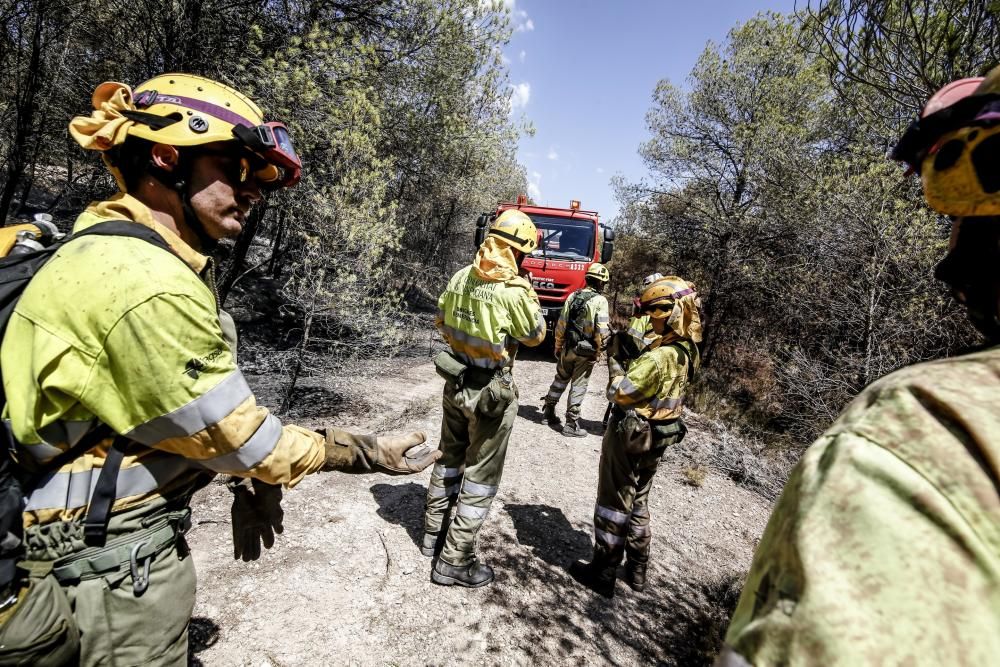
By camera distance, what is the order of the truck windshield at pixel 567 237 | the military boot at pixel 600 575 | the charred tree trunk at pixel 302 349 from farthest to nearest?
the truck windshield at pixel 567 237, the charred tree trunk at pixel 302 349, the military boot at pixel 600 575

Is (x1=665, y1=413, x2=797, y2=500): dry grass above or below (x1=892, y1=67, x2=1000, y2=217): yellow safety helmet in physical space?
below

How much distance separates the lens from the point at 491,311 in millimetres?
3285

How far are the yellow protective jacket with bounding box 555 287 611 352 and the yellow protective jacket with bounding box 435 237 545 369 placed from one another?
295cm

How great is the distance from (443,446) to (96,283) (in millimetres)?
2595

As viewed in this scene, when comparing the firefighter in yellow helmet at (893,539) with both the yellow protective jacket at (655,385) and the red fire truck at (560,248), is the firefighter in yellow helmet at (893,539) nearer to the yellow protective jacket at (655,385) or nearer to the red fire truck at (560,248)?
the yellow protective jacket at (655,385)

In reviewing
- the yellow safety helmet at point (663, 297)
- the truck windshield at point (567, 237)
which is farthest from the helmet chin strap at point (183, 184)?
the truck windshield at point (567, 237)

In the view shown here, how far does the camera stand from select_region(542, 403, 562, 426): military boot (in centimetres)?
682

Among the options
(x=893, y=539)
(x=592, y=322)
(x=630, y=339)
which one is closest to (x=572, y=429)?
(x=592, y=322)

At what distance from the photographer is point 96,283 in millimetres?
1186

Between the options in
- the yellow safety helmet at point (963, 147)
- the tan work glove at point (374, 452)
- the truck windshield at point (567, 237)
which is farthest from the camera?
the truck windshield at point (567, 237)

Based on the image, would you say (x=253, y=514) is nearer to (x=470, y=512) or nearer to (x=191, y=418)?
(x=191, y=418)

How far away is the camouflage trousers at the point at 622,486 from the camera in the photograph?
3.26 metres

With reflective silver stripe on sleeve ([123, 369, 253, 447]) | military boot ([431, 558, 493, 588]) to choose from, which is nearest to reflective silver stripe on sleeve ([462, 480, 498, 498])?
military boot ([431, 558, 493, 588])

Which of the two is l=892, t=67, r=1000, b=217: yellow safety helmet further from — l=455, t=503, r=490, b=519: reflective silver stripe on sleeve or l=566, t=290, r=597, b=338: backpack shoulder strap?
l=566, t=290, r=597, b=338: backpack shoulder strap
